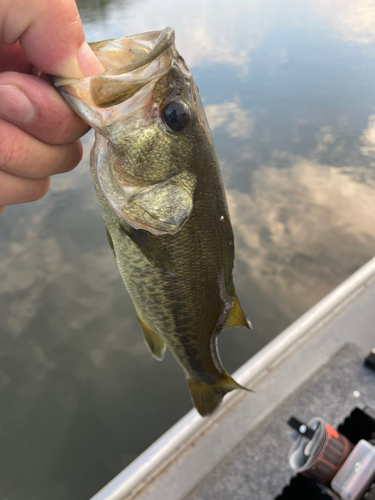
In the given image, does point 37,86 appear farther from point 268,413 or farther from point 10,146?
point 268,413

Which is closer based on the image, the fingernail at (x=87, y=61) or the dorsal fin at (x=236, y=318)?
the fingernail at (x=87, y=61)

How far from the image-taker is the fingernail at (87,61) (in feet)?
2.82

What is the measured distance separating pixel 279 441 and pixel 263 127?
18.1 feet

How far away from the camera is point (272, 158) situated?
5.74 meters

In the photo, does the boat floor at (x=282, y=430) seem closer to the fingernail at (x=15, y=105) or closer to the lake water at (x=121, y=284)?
the lake water at (x=121, y=284)

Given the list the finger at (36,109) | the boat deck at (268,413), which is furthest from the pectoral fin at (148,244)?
the boat deck at (268,413)

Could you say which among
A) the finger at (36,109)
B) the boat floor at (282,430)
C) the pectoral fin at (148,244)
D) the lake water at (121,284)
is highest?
the finger at (36,109)

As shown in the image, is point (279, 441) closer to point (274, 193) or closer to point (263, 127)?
point (274, 193)

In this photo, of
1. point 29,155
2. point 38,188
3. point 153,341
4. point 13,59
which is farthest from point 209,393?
point 13,59

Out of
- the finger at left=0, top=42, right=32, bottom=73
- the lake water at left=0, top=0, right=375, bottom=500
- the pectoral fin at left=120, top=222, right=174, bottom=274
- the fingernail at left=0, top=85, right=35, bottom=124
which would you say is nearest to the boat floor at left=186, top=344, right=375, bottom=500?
the lake water at left=0, top=0, right=375, bottom=500

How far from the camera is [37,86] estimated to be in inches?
33.7

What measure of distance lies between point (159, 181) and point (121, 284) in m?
3.03

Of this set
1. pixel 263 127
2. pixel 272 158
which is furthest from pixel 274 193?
pixel 263 127

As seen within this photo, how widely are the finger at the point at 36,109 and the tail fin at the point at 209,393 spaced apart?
1232 millimetres
